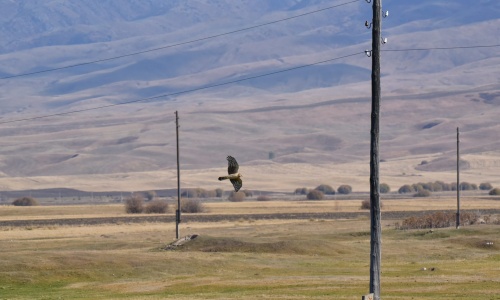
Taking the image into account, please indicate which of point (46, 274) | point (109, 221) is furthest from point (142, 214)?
point (46, 274)

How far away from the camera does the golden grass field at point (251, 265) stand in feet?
129

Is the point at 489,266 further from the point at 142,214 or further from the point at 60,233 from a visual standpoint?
the point at 142,214

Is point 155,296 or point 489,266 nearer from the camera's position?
point 155,296

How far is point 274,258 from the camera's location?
54.0 m

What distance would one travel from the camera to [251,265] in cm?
5072

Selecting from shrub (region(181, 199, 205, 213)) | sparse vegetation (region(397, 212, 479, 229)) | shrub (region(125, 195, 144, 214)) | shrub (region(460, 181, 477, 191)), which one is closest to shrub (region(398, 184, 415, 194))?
shrub (region(460, 181, 477, 191))

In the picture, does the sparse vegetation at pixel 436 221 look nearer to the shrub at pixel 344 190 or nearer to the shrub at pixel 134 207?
the shrub at pixel 134 207

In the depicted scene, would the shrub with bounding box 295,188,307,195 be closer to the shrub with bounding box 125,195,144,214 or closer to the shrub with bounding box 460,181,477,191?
the shrub with bounding box 460,181,477,191

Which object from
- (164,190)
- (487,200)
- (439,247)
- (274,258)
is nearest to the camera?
(274,258)

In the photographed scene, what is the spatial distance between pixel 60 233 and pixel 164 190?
95813 mm

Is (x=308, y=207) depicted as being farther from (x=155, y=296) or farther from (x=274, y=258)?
(x=155, y=296)

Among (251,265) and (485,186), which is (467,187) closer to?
(485,186)

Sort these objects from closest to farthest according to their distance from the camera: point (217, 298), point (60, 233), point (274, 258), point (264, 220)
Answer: point (217, 298)
point (274, 258)
point (60, 233)
point (264, 220)

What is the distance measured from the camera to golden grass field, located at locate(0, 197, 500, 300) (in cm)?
3919
